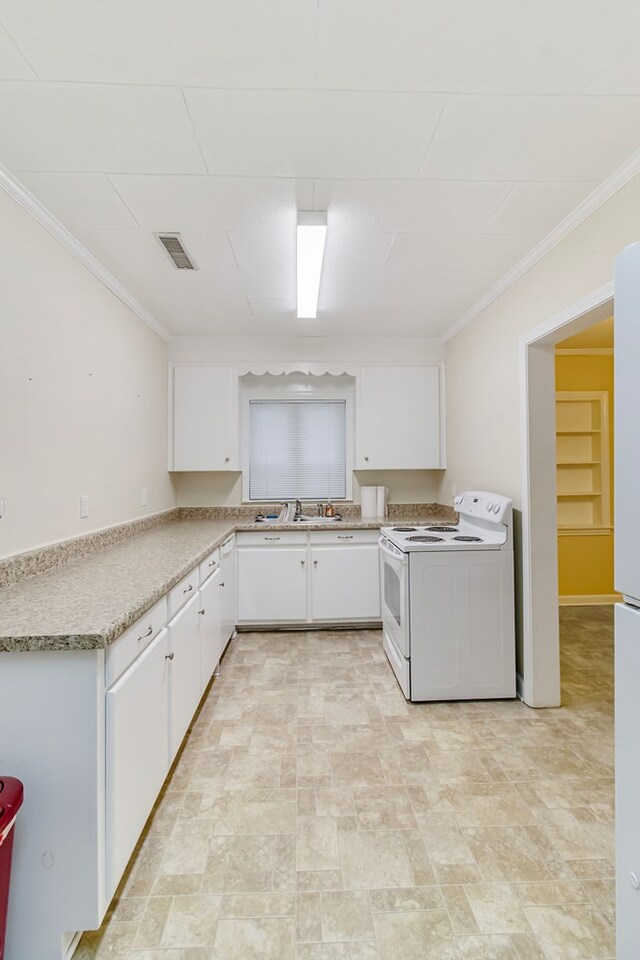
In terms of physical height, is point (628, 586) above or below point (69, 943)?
above

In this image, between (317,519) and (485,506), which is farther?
(317,519)

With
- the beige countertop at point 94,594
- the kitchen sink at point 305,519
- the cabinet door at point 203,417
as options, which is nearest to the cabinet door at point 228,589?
the beige countertop at point 94,594

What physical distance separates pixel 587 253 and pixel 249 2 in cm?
161

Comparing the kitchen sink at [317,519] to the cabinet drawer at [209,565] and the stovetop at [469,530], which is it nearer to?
the stovetop at [469,530]

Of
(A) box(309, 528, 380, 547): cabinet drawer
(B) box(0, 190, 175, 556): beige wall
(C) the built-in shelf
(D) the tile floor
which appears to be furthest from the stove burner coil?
(C) the built-in shelf

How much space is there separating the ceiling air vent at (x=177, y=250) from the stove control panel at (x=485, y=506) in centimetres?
221

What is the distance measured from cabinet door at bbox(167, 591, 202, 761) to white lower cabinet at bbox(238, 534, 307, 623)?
1.27 metres

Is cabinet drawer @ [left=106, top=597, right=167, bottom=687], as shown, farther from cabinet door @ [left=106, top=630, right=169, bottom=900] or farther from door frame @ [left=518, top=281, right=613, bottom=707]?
door frame @ [left=518, top=281, right=613, bottom=707]

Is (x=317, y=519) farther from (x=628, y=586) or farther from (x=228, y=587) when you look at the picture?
(x=628, y=586)

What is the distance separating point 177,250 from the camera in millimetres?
2359

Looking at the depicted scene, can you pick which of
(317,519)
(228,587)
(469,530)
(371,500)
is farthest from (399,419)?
(228,587)

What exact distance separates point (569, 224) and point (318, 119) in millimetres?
1279

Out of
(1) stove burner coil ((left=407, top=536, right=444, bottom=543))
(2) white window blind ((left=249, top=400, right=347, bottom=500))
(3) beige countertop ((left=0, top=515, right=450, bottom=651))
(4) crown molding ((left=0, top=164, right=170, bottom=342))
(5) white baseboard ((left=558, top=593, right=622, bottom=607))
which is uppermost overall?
(4) crown molding ((left=0, top=164, right=170, bottom=342))

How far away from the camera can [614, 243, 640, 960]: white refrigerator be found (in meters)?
0.93
